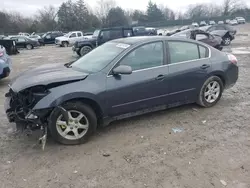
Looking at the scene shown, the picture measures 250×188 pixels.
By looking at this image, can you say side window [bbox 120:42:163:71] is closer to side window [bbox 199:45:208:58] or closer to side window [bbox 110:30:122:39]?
side window [bbox 199:45:208:58]

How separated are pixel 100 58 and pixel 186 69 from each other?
1.59m

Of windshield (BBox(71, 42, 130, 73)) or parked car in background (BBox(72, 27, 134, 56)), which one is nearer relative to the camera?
windshield (BBox(71, 42, 130, 73))

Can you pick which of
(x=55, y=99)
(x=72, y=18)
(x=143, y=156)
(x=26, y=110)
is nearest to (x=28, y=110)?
(x=26, y=110)

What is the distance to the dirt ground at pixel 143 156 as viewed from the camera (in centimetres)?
306

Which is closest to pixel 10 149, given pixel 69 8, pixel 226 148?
pixel 226 148

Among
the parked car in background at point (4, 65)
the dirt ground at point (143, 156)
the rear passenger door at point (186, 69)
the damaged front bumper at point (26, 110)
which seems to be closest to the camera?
the dirt ground at point (143, 156)

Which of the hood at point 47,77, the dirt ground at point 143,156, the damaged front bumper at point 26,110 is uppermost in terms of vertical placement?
the hood at point 47,77

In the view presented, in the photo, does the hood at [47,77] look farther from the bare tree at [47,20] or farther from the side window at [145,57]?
the bare tree at [47,20]

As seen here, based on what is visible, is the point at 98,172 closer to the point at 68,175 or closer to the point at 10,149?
the point at 68,175

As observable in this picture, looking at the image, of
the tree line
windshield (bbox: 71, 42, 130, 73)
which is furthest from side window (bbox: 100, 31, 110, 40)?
the tree line

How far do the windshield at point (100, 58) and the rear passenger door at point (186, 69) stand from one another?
37.2 inches

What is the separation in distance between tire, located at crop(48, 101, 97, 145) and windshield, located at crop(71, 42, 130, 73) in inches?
27.0

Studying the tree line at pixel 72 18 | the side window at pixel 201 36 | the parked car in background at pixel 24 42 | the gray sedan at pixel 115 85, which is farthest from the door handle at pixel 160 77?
the tree line at pixel 72 18

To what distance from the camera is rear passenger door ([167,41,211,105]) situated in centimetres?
472
